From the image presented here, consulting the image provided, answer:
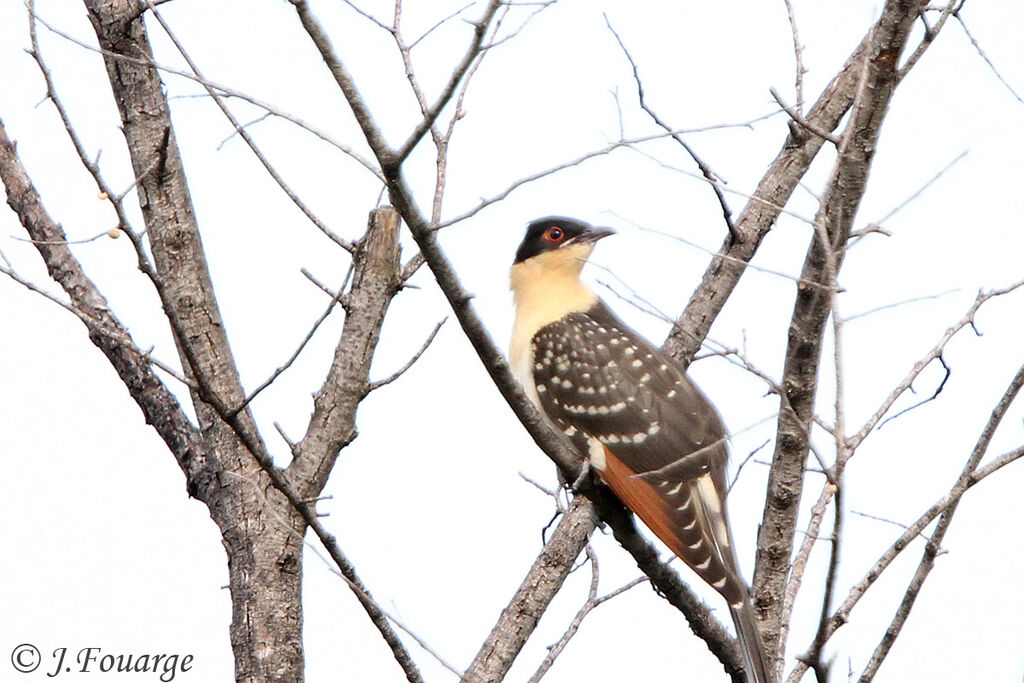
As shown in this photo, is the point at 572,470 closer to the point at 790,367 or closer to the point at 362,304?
the point at 790,367

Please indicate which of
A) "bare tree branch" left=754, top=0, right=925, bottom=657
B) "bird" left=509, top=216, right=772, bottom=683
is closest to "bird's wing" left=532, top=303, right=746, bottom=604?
"bird" left=509, top=216, right=772, bottom=683

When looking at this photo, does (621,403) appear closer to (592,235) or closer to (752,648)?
(592,235)

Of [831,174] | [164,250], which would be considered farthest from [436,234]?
[164,250]

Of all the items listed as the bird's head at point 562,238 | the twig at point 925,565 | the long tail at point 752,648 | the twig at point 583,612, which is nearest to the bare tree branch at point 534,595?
the twig at point 583,612

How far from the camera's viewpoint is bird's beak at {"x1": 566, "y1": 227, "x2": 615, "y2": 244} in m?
6.84

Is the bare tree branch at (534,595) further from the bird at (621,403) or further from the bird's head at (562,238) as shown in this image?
the bird's head at (562,238)

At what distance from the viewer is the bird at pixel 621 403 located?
5.42 meters

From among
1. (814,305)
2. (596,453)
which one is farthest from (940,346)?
(596,453)

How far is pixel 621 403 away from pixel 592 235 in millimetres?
1234

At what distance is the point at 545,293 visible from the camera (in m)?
6.86

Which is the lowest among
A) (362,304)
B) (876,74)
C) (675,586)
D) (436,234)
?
(675,586)

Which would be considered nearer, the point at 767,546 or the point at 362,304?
the point at 767,546

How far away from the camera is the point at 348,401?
215 inches

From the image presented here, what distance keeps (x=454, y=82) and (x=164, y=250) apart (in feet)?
8.90
